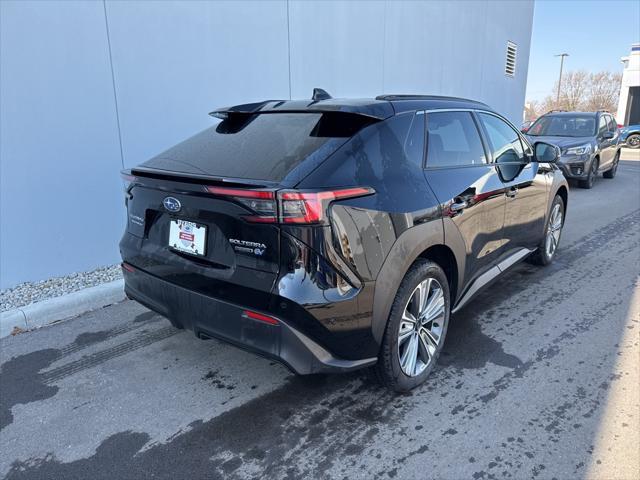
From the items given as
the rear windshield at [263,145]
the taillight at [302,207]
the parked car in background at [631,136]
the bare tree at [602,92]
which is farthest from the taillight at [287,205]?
the bare tree at [602,92]

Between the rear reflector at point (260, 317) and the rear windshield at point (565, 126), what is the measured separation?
1081 cm

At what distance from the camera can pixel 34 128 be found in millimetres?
4457

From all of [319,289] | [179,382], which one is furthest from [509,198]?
[179,382]

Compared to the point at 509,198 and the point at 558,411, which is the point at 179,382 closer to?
the point at 558,411

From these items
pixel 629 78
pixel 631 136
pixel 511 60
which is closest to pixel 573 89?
pixel 629 78

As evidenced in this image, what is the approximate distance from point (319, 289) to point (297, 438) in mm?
902

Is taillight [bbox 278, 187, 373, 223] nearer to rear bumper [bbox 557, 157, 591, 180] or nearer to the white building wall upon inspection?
rear bumper [bbox 557, 157, 591, 180]

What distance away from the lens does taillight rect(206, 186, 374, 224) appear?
7.49 ft

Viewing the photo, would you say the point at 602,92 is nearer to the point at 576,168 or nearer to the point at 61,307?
the point at 576,168

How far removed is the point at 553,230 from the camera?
5.56 metres

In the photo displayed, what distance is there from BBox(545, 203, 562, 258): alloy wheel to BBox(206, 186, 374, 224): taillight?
383 centimetres

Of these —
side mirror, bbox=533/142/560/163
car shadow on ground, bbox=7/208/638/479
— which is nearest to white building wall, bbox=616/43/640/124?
side mirror, bbox=533/142/560/163

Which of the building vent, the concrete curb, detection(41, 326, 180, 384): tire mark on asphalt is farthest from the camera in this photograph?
the building vent

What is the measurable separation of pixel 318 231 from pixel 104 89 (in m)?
3.64
